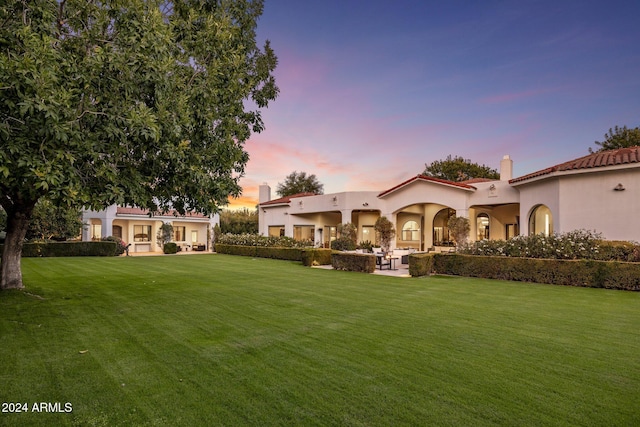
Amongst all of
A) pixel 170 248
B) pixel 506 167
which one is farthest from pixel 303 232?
pixel 506 167

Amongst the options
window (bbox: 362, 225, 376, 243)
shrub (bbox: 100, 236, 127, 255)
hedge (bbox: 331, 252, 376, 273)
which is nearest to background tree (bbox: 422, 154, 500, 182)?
window (bbox: 362, 225, 376, 243)

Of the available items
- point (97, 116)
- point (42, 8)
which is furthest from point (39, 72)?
point (42, 8)

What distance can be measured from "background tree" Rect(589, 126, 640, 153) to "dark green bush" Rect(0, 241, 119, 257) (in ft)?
156

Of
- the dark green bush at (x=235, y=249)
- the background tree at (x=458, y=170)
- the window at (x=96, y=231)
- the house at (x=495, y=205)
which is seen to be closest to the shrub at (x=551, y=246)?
the house at (x=495, y=205)

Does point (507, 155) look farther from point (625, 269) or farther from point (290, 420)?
point (290, 420)

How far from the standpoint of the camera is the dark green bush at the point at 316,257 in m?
19.4

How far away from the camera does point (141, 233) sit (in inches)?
1389

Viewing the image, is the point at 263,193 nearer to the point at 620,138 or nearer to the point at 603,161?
the point at 603,161

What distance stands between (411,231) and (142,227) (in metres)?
26.7

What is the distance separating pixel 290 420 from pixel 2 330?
20.0 ft

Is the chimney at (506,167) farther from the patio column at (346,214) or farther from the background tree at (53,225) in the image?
the background tree at (53,225)

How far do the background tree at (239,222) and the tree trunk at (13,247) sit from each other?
3195 centimetres

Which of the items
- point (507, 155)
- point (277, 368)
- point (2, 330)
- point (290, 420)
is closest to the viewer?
point (290, 420)

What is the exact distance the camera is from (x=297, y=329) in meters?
6.45
